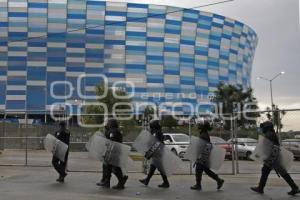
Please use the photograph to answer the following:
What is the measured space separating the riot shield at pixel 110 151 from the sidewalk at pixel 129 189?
0.69 m

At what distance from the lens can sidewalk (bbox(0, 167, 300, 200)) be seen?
35.1 ft

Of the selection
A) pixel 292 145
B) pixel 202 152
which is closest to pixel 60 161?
pixel 202 152

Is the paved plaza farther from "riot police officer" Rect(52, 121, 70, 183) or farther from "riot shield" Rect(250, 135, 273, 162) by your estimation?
"riot shield" Rect(250, 135, 273, 162)

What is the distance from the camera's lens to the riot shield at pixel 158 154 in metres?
12.4

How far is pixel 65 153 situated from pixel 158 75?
70.4m

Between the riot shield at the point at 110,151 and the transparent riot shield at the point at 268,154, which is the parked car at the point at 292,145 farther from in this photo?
the riot shield at the point at 110,151

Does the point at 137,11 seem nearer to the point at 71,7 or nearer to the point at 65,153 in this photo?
the point at 71,7

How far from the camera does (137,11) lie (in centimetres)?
8362

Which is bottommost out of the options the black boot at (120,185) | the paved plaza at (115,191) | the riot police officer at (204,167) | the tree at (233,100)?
the paved plaza at (115,191)

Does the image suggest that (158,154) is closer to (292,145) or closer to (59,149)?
(59,149)

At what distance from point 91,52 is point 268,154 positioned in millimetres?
72859

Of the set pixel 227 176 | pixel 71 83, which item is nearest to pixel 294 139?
pixel 227 176

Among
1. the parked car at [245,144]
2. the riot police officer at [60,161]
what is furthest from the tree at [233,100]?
the riot police officer at [60,161]

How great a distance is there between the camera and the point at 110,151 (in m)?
12.4
